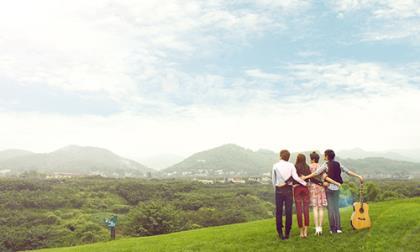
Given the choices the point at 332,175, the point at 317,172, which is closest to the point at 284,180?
the point at 317,172

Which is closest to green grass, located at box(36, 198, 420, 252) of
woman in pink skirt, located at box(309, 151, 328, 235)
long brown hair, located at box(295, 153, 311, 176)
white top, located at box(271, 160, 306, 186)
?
woman in pink skirt, located at box(309, 151, 328, 235)

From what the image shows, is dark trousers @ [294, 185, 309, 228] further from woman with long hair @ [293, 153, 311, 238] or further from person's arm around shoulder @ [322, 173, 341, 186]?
person's arm around shoulder @ [322, 173, 341, 186]

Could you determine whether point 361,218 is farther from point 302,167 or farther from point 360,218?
point 302,167

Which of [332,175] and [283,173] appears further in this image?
[332,175]

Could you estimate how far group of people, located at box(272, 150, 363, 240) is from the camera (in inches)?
687

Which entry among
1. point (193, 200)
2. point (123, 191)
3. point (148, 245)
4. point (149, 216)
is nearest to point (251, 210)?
point (193, 200)

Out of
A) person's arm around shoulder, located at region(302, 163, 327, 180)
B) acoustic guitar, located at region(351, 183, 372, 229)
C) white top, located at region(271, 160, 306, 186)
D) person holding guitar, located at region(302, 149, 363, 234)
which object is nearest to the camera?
white top, located at region(271, 160, 306, 186)

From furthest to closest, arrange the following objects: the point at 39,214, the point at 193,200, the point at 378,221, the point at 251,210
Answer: the point at 193,200 → the point at 251,210 → the point at 39,214 → the point at 378,221

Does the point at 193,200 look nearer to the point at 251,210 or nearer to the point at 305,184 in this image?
the point at 251,210

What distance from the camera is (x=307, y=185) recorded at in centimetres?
1819

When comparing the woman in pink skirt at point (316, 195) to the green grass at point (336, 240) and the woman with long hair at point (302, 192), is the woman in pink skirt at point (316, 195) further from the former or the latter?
the green grass at point (336, 240)

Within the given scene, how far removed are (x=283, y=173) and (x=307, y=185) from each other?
5.51 ft

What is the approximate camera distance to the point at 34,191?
174m

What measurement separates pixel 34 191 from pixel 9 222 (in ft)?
182
